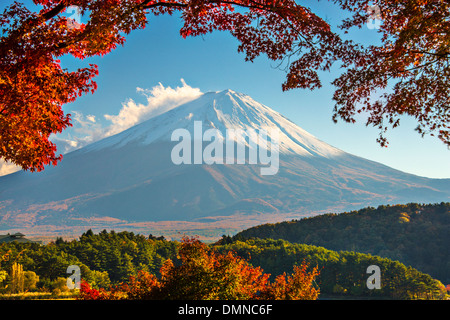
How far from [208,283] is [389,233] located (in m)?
41.7

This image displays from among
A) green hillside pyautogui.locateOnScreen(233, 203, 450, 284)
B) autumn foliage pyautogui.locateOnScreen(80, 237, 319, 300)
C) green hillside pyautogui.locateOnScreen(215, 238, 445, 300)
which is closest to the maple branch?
autumn foliage pyautogui.locateOnScreen(80, 237, 319, 300)

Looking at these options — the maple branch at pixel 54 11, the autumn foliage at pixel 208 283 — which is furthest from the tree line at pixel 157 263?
the maple branch at pixel 54 11

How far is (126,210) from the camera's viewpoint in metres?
192

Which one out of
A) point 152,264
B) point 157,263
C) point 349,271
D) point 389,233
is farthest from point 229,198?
point 349,271

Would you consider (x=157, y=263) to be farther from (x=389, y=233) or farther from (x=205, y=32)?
(x=205, y=32)

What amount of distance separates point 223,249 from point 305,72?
2737 centimetres

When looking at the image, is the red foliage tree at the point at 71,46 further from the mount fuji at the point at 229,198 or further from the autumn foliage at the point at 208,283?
the mount fuji at the point at 229,198

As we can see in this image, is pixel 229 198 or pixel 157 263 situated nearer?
pixel 157 263

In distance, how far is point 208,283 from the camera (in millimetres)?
5801

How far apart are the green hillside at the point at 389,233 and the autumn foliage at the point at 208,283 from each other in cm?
3360

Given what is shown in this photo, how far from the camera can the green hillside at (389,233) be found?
40.3 meters

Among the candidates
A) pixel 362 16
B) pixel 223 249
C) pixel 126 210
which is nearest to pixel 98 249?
pixel 223 249

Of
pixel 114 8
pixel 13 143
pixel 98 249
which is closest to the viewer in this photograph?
pixel 114 8
